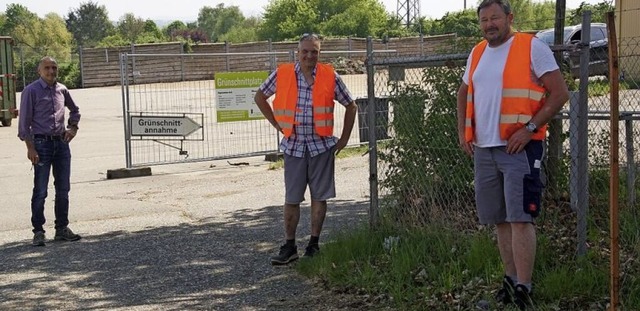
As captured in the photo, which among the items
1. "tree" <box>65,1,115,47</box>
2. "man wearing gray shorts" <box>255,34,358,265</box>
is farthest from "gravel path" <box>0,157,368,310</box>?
"tree" <box>65,1,115,47</box>

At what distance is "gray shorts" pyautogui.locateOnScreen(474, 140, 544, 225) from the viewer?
19.1ft

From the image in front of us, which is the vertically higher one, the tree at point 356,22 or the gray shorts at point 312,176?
the tree at point 356,22

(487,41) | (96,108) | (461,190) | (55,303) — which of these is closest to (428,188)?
(461,190)

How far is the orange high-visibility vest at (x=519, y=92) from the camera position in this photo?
229 inches

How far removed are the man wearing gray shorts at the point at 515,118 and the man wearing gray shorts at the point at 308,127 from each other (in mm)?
2166

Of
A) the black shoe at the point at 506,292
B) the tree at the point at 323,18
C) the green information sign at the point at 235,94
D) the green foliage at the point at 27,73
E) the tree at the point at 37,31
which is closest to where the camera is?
the black shoe at the point at 506,292

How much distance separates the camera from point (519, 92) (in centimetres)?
584

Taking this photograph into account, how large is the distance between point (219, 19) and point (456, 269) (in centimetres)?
15340

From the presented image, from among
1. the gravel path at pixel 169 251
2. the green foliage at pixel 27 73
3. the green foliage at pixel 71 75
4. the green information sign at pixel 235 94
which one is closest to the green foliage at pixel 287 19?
the green foliage at pixel 71 75

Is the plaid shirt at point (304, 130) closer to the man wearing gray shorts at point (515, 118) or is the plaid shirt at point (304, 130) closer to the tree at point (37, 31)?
the man wearing gray shorts at point (515, 118)

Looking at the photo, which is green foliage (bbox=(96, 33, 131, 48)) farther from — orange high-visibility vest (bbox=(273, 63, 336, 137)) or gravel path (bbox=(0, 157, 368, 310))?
orange high-visibility vest (bbox=(273, 63, 336, 137))

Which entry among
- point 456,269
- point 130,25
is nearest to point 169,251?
point 456,269

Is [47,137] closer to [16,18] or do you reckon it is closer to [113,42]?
[113,42]

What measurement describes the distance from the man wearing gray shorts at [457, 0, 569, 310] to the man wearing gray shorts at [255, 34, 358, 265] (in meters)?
2.17
